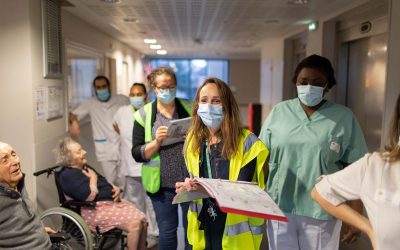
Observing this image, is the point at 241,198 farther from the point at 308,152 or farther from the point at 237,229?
the point at 308,152

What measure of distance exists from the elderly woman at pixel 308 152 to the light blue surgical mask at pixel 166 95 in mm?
653

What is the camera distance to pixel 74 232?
2.42 meters

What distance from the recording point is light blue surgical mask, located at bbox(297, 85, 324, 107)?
188cm

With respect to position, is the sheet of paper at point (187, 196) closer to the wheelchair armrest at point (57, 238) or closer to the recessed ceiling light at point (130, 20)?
the wheelchair armrest at point (57, 238)

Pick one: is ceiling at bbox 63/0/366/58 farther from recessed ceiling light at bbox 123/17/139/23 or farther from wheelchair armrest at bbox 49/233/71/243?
wheelchair armrest at bbox 49/233/71/243

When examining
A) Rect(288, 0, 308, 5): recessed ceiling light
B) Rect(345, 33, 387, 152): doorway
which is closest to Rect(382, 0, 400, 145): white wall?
Rect(345, 33, 387, 152): doorway

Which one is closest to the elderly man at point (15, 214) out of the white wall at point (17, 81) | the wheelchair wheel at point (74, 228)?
the wheelchair wheel at point (74, 228)

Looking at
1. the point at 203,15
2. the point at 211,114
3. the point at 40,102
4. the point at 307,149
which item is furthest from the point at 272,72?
the point at 211,114

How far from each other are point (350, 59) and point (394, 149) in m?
3.50

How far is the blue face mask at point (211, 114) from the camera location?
169 centimetres

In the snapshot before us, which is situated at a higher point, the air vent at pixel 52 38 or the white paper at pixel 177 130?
the air vent at pixel 52 38

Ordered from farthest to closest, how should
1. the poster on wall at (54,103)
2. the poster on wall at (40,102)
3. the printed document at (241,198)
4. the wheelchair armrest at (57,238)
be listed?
the poster on wall at (54,103), the poster on wall at (40,102), the wheelchair armrest at (57,238), the printed document at (241,198)

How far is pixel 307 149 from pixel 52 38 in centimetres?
250

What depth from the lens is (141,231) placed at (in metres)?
2.64
